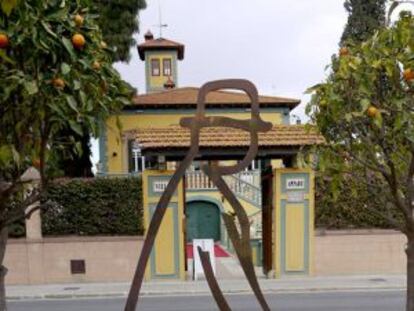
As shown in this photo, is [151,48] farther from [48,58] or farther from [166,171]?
[48,58]

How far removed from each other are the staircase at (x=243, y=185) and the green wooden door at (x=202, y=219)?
769mm

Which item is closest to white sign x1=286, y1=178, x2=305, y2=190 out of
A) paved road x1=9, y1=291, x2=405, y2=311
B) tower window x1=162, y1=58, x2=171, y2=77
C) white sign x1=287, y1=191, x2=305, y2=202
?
white sign x1=287, y1=191, x2=305, y2=202

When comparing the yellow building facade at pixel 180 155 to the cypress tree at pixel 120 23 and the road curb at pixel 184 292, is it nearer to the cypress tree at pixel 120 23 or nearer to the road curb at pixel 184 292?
the road curb at pixel 184 292

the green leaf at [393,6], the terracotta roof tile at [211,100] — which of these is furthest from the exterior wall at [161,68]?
the green leaf at [393,6]

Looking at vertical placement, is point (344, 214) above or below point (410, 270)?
below

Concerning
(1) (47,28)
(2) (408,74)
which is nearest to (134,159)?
(2) (408,74)

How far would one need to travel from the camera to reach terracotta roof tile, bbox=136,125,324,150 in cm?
1341

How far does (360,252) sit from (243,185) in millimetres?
9361

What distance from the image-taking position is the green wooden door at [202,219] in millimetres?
24766

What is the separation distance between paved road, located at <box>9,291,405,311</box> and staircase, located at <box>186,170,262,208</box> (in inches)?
416

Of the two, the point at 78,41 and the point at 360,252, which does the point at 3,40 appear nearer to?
the point at 78,41

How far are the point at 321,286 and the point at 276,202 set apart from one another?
229 cm

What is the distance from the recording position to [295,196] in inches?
561

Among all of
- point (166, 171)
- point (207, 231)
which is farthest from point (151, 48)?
point (166, 171)
